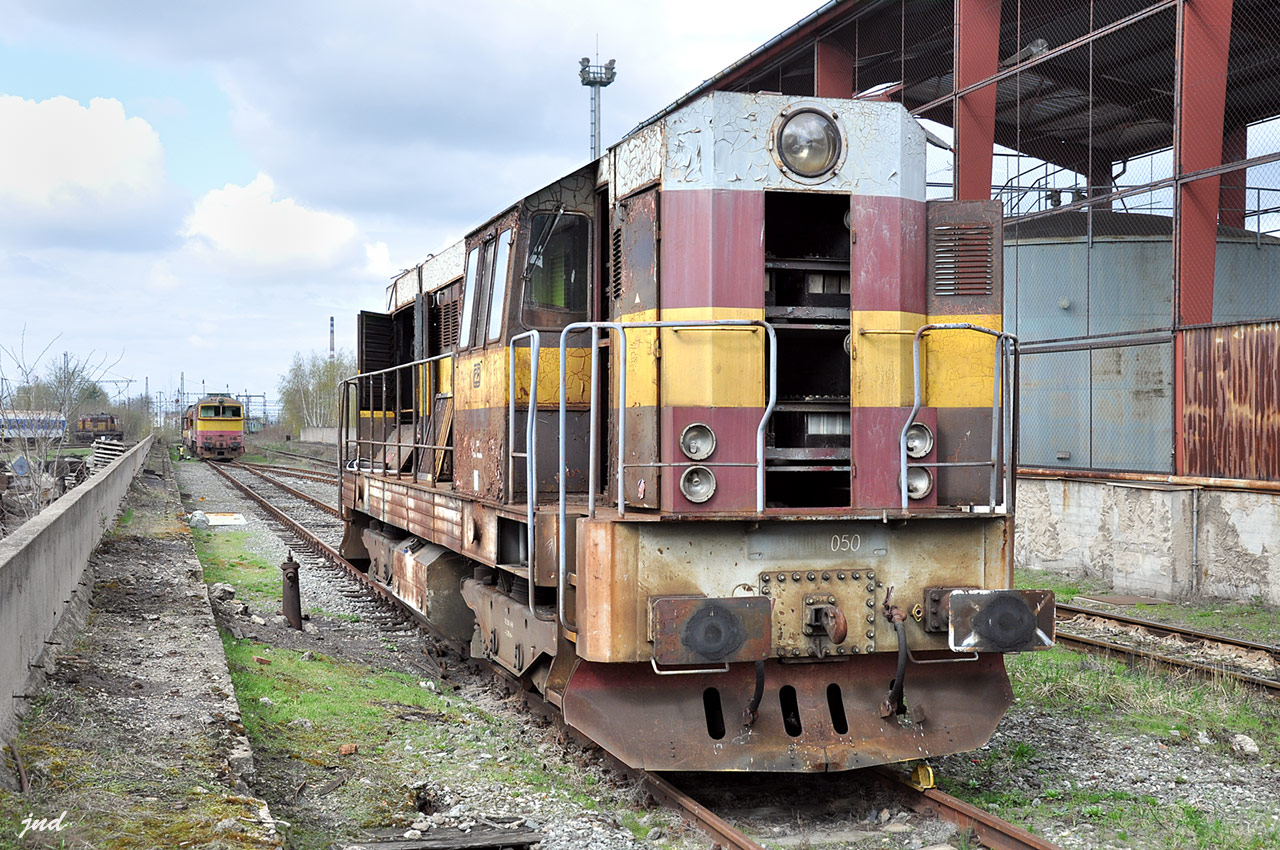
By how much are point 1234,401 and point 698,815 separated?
377 inches

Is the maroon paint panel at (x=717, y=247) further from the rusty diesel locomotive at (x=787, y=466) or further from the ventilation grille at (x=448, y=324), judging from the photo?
the ventilation grille at (x=448, y=324)

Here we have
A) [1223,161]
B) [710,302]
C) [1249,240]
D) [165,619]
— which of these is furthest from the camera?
[1249,240]

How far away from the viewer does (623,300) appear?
18.2ft

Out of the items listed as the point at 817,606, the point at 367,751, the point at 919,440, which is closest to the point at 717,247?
the point at 919,440

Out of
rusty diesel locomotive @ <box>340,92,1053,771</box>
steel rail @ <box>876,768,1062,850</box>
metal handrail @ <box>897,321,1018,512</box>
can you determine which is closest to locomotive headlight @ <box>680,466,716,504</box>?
rusty diesel locomotive @ <box>340,92,1053,771</box>

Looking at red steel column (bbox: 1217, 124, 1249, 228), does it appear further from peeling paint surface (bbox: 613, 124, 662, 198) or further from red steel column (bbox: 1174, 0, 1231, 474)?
peeling paint surface (bbox: 613, 124, 662, 198)

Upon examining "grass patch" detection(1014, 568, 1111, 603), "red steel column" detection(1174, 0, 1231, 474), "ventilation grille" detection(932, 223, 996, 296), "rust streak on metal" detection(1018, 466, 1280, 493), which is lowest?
"grass patch" detection(1014, 568, 1111, 603)

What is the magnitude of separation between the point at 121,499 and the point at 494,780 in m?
14.2

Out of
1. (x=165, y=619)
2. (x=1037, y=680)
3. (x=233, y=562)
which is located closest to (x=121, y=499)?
(x=233, y=562)

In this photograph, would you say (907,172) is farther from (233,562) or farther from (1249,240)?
(1249,240)

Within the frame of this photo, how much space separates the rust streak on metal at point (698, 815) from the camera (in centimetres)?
433

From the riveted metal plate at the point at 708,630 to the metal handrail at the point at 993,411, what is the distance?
0.96 meters

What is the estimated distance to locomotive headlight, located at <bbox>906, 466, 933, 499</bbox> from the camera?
526 centimetres

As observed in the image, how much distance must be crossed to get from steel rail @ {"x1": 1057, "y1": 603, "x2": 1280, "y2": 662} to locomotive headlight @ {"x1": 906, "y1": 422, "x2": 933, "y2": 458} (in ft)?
17.1
